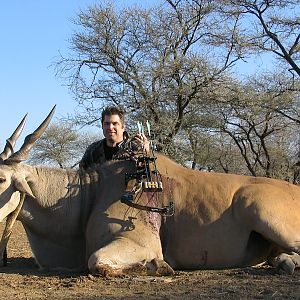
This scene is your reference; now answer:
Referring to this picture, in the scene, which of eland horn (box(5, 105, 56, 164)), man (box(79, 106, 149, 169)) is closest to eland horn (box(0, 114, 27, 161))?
eland horn (box(5, 105, 56, 164))

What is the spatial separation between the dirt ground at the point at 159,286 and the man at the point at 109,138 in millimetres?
1545

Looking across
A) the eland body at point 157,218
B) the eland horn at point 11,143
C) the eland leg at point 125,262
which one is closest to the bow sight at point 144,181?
the eland body at point 157,218

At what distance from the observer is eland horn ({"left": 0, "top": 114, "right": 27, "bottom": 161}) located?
18.9 feet

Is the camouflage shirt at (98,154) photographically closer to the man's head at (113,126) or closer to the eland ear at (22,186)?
the man's head at (113,126)

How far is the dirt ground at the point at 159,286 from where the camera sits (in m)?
4.23

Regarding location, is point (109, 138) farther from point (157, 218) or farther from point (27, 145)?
point (157, 218)

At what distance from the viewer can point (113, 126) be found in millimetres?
6465

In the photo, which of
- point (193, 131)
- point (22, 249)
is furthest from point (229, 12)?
point (22, 249)

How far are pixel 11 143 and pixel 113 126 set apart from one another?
3.85ft

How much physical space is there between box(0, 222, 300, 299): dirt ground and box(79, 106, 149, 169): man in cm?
155

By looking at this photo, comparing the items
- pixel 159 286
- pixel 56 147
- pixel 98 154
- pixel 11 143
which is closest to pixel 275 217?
pixel 159 286

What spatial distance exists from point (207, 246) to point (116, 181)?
3.51 feet

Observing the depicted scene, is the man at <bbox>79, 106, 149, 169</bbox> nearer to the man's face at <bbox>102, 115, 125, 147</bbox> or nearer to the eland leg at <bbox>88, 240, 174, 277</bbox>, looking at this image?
the man's face at <bbox>102, 115, 125, 147</bbox>

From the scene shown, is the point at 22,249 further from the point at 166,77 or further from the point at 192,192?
the point at 166,77
